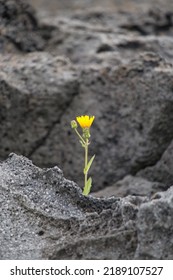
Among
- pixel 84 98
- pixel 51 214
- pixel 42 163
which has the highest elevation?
pixel 51 214

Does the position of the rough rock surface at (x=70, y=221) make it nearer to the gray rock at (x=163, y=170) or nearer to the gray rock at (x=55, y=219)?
the gray rock at (x=55, y=219)

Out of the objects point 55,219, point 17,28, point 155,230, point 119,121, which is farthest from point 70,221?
point 17,28

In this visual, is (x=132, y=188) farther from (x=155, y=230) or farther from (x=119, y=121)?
(x=155, y=230)

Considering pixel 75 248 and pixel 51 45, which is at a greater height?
pixel 75 248

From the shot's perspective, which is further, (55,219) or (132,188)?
(132,188)

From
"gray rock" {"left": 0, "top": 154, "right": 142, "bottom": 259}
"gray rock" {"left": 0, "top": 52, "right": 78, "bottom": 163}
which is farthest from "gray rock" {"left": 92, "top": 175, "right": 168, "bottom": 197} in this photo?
"gray rock" {"left": 0, "top": 154, "right": 142, "bottom": 259}

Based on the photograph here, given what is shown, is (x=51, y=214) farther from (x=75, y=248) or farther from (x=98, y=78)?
(x=98, y=78)
